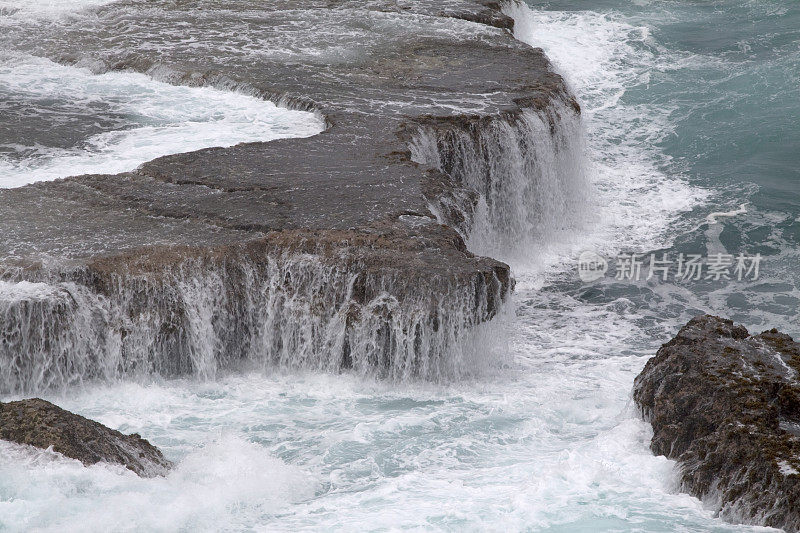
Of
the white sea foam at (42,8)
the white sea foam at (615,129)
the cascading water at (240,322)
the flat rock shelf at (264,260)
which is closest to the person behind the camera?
the cascading water at (240,322)

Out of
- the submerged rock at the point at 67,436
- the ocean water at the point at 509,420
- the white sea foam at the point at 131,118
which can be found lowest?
the ocean water at the point at 509,420

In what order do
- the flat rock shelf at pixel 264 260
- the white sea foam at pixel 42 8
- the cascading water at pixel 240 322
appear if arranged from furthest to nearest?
1. the white sea foam at pixel 42 8
2. the flat rock shelf at pixel 264 260
3. the cascading water at pixel 240 322

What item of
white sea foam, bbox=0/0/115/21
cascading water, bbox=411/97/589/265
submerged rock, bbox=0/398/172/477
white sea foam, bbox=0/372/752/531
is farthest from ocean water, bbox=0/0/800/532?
white sea foam, bbox=0/0/115/21

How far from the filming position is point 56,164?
1223 cm

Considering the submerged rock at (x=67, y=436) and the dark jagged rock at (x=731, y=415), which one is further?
the submerged rock at (x=67, y=436)

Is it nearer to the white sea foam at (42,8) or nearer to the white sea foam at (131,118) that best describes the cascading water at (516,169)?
the white sea foam at (131,118)

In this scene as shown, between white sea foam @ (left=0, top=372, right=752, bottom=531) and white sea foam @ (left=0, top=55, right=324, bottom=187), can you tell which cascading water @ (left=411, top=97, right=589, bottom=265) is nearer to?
white sea foam @ (left=0, top=55, right=324, bottom=187)

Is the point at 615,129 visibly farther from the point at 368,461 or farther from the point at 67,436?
the point at 67,436

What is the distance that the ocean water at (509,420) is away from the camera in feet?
24.0

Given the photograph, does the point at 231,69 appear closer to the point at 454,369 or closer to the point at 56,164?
the point at 56,164

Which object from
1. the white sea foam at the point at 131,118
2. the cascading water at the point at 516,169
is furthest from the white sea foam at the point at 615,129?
the white sea foam at the point at 131,118

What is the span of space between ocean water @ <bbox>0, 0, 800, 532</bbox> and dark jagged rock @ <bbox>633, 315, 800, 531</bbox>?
0.70ft

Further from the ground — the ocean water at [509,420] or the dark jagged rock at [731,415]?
the dark jagged rock at [731,415]

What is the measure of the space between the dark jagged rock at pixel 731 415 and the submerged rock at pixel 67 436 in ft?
13.4
